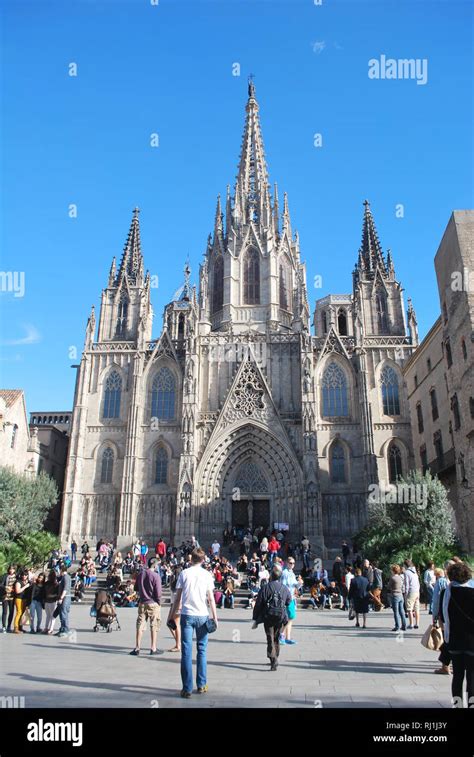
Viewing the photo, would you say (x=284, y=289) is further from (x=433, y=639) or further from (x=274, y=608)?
(x=274, y=608)

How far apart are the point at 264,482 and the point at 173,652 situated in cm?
2720

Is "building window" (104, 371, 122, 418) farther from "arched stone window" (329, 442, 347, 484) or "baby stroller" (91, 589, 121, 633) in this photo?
"baby stroller" (91, 589, 121, 633)

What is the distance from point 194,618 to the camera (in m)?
7.21

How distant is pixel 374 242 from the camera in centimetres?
4650

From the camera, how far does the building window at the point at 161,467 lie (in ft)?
125

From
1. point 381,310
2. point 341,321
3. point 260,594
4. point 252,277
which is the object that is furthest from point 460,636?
point 252,277

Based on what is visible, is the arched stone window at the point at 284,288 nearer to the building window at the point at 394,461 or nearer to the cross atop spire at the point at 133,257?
the cross atop spire at the point at 133,257

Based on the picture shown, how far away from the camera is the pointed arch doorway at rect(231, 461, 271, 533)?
36969 millimetres

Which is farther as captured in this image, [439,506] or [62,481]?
[62,481]

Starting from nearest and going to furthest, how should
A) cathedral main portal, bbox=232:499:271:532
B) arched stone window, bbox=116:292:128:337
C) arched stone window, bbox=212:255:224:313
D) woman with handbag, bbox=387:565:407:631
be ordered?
woman with handbag, bbox=387:565:407:631
cathedral main portal, bbox=232:499:271:532
arched stone window, bbox=116:292:128:337
arched stone window, bbox=212:255:224:313

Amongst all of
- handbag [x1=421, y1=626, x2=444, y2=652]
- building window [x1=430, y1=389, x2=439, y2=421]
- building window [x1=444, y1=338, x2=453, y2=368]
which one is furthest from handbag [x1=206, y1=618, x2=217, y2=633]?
building window [x1=430, y1=389, x2=439, y2=421]

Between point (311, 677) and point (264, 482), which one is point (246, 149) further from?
point (311, 677)

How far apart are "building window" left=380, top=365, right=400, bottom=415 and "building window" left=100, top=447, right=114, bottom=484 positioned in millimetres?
19638

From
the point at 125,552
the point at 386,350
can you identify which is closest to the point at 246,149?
the point at 386,350
